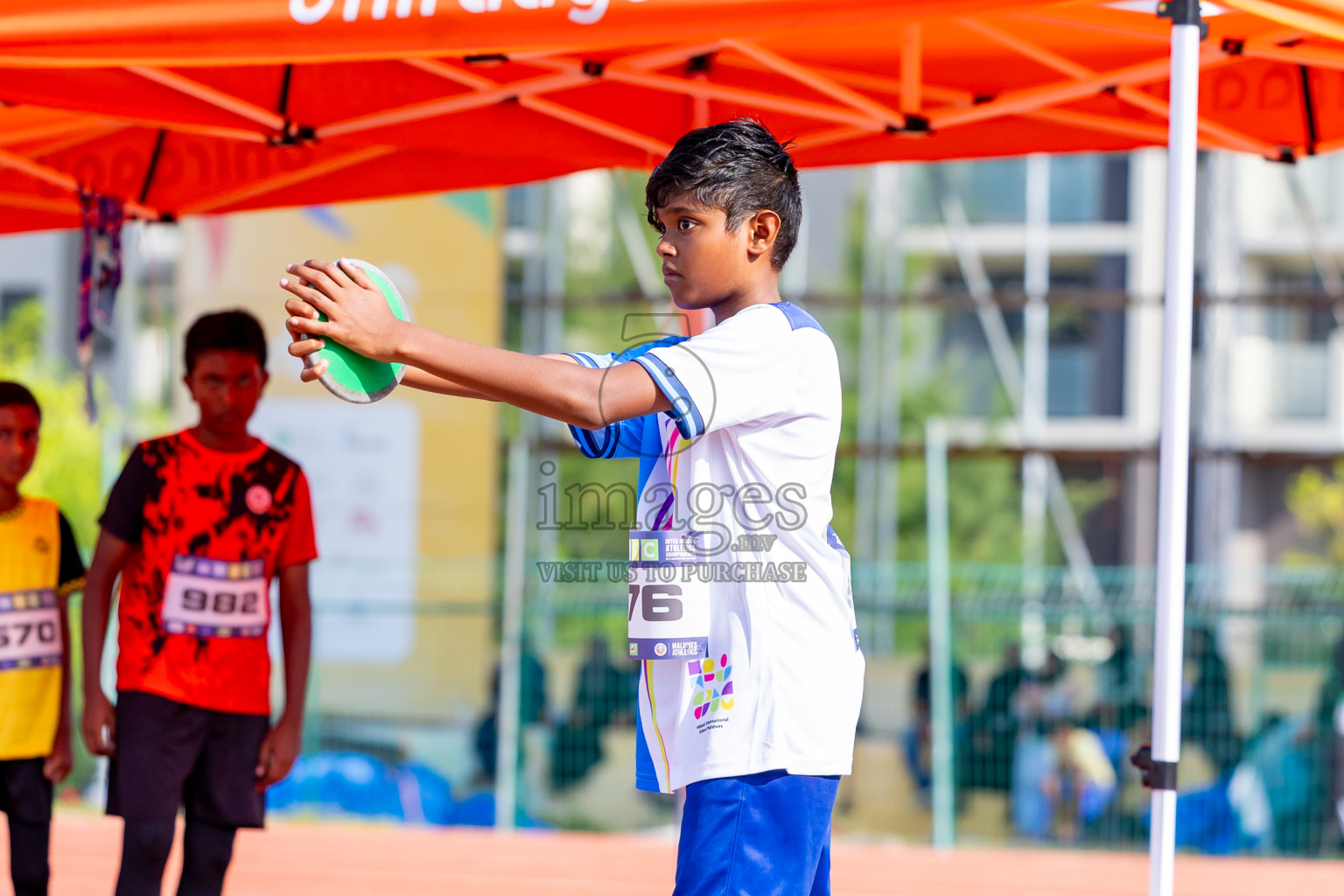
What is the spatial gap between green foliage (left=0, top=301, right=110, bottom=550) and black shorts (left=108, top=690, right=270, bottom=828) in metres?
17.9

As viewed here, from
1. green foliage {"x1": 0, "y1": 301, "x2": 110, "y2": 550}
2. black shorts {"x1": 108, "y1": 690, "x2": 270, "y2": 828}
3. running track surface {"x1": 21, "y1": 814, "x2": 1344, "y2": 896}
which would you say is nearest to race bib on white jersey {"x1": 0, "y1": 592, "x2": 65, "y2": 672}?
black shorts {"x1": 108, "y1": 690, "x2": 270, "y2": 828}

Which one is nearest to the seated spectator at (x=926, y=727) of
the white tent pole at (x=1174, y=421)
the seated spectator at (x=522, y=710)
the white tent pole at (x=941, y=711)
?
the white tent pole at (x=941, y=711)

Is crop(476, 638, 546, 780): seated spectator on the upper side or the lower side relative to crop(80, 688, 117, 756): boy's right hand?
lower

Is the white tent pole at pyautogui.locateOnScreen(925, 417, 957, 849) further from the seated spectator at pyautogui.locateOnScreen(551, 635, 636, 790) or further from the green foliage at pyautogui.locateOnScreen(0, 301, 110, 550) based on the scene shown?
the green foliage at pyautogui.locateOnScreen(0, 301, 110, 550)

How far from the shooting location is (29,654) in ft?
12.0

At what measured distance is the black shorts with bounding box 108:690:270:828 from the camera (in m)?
3.38

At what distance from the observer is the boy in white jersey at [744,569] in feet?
6.66

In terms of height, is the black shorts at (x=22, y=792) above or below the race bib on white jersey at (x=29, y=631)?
below

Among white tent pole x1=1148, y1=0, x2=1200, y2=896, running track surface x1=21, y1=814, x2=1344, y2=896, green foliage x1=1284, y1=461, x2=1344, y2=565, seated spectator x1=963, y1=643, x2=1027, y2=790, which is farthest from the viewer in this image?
green foliage x1=1284, y1=461, x2=1344, y2=565

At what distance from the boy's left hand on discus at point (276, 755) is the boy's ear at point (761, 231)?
205cm

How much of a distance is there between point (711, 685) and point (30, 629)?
7.46 ft

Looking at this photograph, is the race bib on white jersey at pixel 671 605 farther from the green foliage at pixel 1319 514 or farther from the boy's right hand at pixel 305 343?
the green foliage at pixel 1319 514

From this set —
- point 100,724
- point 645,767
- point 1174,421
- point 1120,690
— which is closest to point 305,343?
point 645,767

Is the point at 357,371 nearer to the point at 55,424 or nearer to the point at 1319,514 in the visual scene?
the point at 55,424
